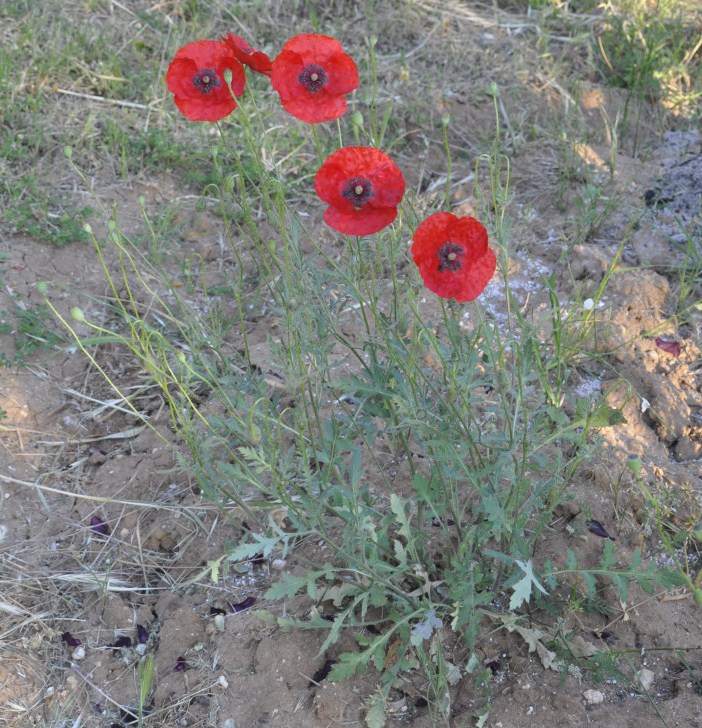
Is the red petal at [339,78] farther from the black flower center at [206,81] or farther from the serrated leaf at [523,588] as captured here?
the serrated leaf at [523,588]

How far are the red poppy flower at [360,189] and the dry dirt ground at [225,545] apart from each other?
0.88 metres

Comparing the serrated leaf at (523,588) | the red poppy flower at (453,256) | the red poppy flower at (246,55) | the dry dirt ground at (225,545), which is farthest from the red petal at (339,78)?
the serrated leaf at (523,588)

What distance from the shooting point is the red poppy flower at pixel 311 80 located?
6.82 feet

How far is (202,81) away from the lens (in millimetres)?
2170

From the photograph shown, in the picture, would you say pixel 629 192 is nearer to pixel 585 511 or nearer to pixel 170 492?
pixel 585 511

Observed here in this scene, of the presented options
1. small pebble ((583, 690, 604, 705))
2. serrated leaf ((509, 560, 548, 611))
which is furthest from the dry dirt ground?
serrated leaf ((509, 560, 548, 611))

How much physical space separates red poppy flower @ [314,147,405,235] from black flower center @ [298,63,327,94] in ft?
0.76

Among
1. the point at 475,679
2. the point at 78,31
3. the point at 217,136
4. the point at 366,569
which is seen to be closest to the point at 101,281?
the point at 217,136

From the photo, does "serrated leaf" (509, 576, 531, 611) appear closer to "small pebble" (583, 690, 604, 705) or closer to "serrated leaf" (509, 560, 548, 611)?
"serrated leaf" (509, 560, 548, 611)

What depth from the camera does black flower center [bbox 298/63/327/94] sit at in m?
2.08

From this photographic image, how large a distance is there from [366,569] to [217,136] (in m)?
A: 2.63

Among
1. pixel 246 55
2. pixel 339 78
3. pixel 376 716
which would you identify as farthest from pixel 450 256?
pixel 376 716

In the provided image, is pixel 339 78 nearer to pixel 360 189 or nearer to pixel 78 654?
pixel 360 189

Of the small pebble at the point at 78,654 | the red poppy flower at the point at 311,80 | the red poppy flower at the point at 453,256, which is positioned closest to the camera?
the red poppy flower at the point at 453,256
